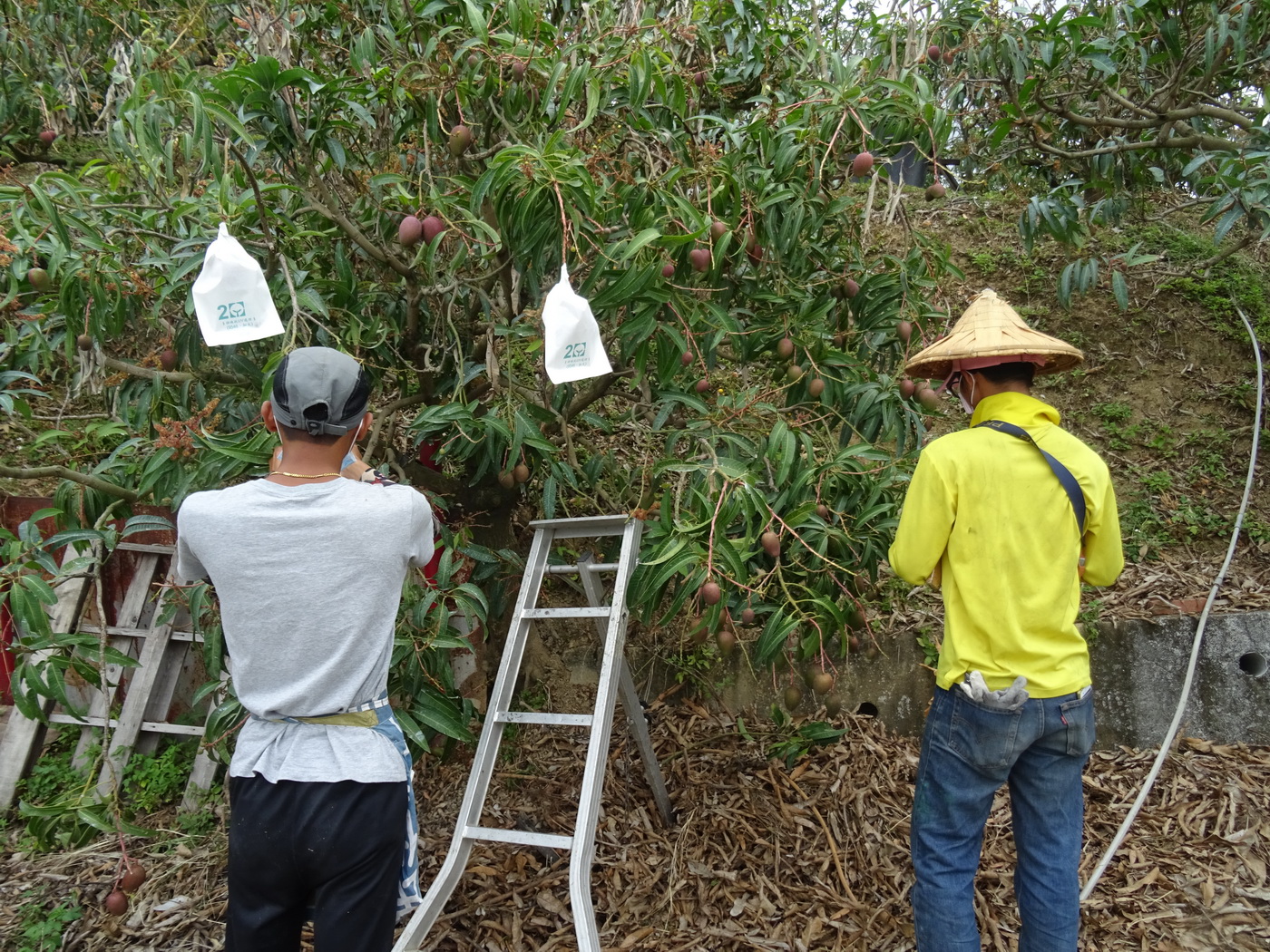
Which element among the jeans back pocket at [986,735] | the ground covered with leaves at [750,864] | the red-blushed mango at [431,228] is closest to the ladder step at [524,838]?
the ground covered with leaves at [750,864]

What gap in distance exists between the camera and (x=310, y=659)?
1509mm

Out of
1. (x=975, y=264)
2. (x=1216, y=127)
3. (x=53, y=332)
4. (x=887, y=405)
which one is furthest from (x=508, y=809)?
(x=1216, y=127)

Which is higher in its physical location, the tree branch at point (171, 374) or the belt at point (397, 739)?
the tree branch at point (171, 374)

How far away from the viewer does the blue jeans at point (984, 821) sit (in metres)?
1.88

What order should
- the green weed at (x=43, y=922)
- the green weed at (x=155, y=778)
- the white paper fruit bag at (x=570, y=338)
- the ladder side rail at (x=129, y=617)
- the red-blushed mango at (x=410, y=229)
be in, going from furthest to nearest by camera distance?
the ladder side rail at (x=129, y=617) → the green weed at (x=155, y=778) → the green weed at (x=43, y=922) → the red-blushed mango at (x=410, y=229) → the white paper fruit bag at (x=570, y=338)

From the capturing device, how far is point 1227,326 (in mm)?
4449

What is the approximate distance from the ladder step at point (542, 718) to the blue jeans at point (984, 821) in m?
0.81

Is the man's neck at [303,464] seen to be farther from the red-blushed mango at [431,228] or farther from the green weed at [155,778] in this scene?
the green weed at [155,778]

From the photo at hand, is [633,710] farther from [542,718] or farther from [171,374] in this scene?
[171,374]

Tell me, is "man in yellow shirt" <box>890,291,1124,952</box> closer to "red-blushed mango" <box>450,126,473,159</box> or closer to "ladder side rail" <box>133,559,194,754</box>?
"red-blushed mango" <box>450,126,473,159</box>

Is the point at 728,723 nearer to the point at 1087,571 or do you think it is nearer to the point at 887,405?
the point at 887,405

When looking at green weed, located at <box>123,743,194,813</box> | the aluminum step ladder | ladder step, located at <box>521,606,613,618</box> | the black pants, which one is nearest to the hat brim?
the aluminum step ladder

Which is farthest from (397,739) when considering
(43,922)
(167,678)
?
(167,678)

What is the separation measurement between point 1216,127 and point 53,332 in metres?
4.83
